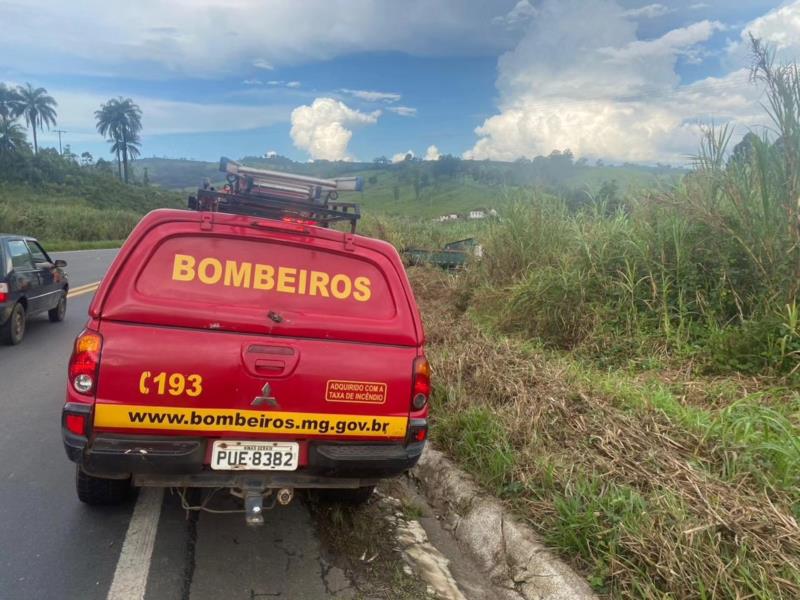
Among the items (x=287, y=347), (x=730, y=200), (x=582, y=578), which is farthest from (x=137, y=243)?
(x=730, y=200)

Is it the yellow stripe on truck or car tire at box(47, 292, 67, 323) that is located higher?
the yellow stripe on truck

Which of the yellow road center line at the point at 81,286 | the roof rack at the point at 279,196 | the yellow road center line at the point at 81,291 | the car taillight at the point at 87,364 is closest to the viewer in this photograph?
the car taillight at the point at 87,364

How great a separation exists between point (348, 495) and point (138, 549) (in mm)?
1235

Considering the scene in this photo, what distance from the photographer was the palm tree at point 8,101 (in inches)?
3266

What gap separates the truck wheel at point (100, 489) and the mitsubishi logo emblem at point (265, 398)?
1211 millimetres

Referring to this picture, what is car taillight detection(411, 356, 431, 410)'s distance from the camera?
3230mm

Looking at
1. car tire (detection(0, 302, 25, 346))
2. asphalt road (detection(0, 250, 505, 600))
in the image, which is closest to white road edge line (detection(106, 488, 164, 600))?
asphalt road (detection(0, 250, 505, 600))

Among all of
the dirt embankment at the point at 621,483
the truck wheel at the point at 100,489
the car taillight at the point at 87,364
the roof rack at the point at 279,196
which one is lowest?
the truck wheel at the point at 100,489

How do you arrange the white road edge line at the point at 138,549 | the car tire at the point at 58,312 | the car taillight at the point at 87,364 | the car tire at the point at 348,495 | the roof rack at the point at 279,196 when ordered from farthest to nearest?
the car tire at the point at 58,312
the roof rack at the point at 279,196
the car tire at the point at 348,495
the white road edge line at the point at 138,549
the car taillight at the point at 87,364

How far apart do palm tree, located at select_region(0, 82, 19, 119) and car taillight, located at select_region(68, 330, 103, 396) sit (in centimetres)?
9743

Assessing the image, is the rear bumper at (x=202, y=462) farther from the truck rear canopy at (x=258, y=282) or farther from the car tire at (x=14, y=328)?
the car tire at (x=14, y=328)

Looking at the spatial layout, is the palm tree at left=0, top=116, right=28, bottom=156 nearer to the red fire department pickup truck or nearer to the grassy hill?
the grassy hill

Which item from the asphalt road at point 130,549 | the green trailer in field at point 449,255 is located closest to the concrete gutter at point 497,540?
the asphalt road at point 130,549

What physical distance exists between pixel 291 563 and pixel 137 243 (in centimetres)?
188
